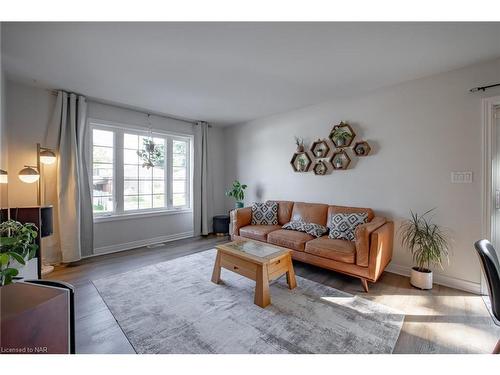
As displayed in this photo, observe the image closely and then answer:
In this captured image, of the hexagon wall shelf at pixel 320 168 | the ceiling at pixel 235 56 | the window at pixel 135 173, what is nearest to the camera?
the ceiling at pixel 235 56

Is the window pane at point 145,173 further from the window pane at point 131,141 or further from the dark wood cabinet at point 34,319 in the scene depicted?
the dark wood cabinet at point 34,319

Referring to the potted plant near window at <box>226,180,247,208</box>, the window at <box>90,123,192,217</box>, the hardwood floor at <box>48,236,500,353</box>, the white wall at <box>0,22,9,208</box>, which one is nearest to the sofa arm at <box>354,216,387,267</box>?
the hardwood floor at <box>48,236,500,353</box>

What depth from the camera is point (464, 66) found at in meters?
2.40

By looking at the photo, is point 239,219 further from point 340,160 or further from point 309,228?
point 340,160

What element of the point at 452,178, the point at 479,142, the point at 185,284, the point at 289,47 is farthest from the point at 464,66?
the point at 185,284

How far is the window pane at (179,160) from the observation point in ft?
15.0

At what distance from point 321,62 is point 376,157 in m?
1.53

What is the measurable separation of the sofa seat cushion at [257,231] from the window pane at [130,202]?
6.63ft

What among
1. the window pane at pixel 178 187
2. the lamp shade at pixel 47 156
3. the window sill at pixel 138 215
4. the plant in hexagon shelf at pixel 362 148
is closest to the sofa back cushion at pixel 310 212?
the plant in hexagon shelf at pixel 362 148

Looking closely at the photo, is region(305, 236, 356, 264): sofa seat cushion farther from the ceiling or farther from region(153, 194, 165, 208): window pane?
region(153, 194, 165, 208): window pane

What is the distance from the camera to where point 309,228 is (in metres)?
3.12

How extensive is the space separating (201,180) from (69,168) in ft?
7.25

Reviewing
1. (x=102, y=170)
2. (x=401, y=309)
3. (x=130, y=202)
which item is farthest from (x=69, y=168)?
(x=401, y=309)
